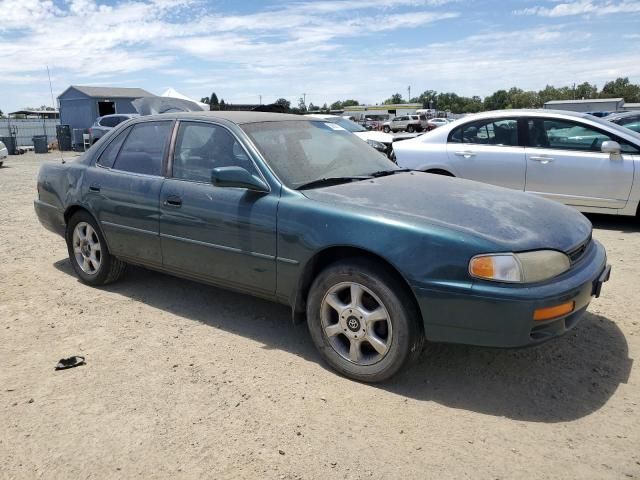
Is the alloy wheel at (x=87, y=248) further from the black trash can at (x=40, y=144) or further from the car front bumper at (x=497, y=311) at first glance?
the black trash can at (x=40, y=144)

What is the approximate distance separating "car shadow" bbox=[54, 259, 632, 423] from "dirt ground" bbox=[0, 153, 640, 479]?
0.01 metres

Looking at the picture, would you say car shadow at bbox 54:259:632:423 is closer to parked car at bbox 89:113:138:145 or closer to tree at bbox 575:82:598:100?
parked car at bbox 89:113:138:145

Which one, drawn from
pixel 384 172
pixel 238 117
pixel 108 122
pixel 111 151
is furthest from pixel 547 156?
pixel 108 122

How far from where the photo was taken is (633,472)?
8.11 ft

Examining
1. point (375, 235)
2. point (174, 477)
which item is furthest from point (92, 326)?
point (375, 235)

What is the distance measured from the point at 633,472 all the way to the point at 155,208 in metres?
3.48

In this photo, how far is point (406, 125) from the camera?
164ft

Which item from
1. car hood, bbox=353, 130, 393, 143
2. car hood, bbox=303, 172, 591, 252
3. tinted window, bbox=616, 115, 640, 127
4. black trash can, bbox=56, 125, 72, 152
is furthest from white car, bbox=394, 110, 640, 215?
black trash can, bbox=56, 125, 72, 152

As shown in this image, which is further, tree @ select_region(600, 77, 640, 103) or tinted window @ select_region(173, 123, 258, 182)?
tree @ select_region(600, 77, 640, 103)

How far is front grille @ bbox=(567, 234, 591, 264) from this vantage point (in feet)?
10.5

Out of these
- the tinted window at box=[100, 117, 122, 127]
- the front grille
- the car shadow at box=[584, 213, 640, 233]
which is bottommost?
the car shadow at box=[584, 213, 640, 233]

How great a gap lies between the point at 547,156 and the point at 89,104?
99.9ft

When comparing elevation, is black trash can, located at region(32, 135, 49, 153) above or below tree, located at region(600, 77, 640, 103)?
below

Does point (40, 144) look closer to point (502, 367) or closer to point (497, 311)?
point (502, 367)
